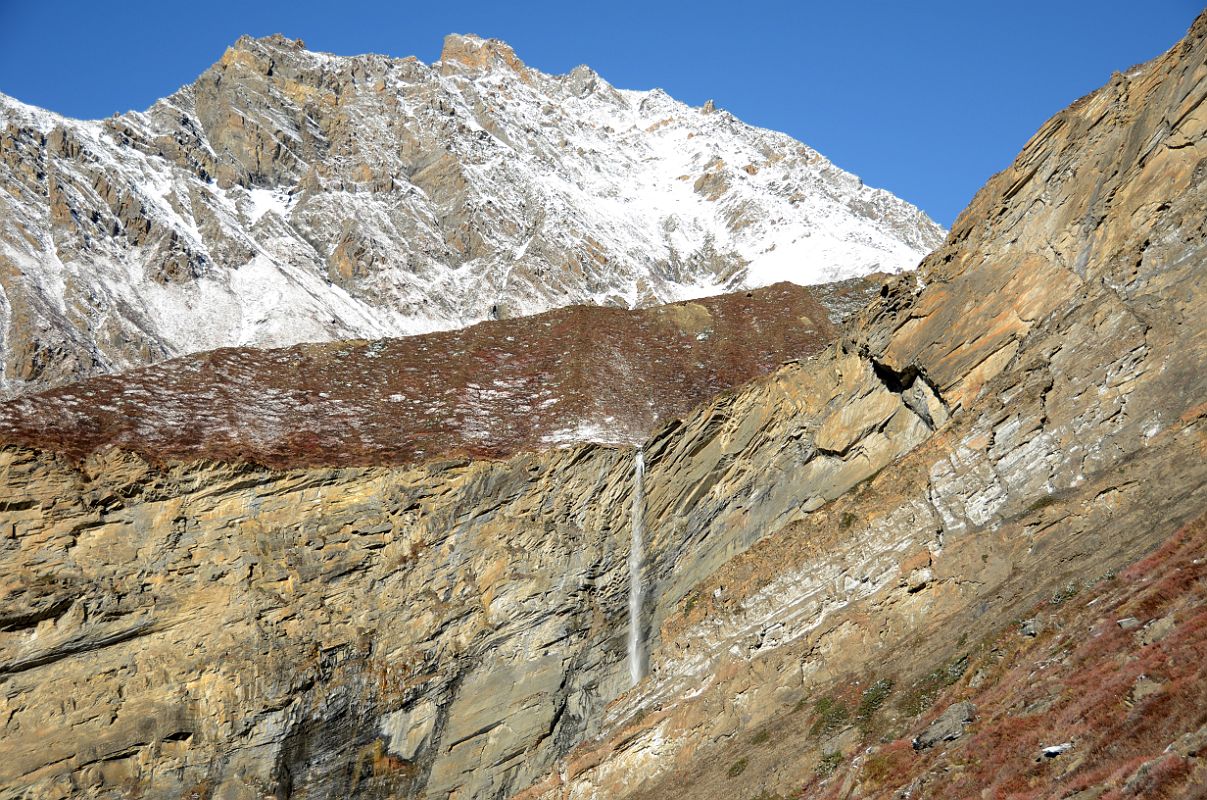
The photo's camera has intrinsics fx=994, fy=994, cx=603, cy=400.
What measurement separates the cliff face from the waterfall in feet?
0.96

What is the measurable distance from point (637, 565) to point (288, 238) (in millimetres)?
144628

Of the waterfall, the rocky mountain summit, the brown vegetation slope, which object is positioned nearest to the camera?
the waterfall

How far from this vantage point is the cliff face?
1003 inches

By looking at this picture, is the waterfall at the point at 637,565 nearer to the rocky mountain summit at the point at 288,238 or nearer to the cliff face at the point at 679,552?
the cliff face at the point at 679,552

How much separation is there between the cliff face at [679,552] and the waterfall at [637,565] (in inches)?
11.5

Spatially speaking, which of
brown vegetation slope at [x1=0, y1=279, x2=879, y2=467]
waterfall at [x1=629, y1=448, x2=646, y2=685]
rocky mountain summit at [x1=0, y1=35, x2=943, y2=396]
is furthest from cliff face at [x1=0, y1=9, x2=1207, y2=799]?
rocky mountain summit at [x1=0, y1=35, x2=943, y2=396]

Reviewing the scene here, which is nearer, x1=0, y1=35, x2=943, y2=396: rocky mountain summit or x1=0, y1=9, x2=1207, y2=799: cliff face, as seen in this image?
x1=0, y1=9, x2=1207, y2=799: cliff face

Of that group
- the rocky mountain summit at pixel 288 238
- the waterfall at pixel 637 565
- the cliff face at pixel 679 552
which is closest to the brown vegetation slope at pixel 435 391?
the cliff face at pixel 679 552

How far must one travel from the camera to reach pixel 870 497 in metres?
30.1

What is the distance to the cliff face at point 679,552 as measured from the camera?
2548 centimetres

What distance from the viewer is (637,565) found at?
3478 cm

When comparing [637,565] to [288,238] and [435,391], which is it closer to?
[435,391]

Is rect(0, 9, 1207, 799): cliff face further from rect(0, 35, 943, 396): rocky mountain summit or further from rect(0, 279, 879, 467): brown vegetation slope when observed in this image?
rect(0, 35, 943, 396): rocky mountain summit

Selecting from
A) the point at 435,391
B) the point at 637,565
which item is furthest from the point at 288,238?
the point at 637,565
